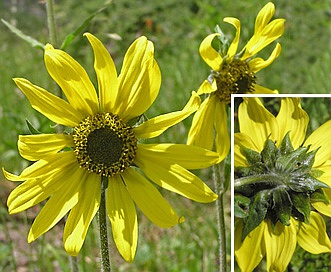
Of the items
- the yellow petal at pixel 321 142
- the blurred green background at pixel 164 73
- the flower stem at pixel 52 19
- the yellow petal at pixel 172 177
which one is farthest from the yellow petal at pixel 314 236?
the flower stem at pixel 52 19

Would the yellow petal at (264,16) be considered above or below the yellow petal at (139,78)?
above

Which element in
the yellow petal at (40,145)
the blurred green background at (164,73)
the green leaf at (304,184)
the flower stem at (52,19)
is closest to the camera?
the yellow petal at (40,145)

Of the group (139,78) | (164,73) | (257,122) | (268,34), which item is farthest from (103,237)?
(164,73)

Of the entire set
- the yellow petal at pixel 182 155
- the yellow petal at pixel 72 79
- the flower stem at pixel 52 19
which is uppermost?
the flower stem at pixel 52 19

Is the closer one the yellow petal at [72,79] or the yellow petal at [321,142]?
the yellow petal at [72,79]

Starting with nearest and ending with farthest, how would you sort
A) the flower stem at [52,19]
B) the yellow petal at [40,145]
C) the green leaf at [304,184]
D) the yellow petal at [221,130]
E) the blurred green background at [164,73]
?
the yellow petal at [40,145] < the green leaf at [304,184] < the yellow petal at [221,130] < the flower stem at [52,19] < the blurred green background at [164,73]

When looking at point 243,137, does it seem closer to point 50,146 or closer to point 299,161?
point 299,161

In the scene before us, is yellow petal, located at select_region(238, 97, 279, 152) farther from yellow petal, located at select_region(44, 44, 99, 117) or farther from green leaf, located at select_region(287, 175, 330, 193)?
yellow petal, located at select_region(44, 44, 99, 117)

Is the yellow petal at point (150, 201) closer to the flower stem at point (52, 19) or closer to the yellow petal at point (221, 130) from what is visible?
the yellow petal at point (221, 130)

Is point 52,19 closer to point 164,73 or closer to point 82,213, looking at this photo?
point 82,213
